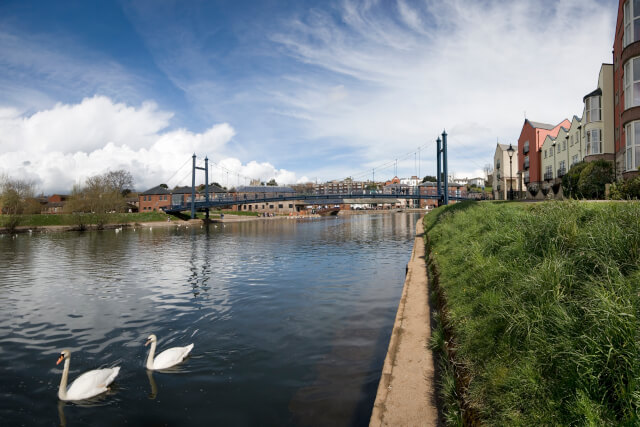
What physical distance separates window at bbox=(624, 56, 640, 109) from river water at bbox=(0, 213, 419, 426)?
55.5ft

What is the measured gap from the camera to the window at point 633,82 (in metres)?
19.8

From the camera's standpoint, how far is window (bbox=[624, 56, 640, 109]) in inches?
780

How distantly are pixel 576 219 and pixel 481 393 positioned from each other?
4086 mm

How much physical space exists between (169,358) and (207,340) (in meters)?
1.39

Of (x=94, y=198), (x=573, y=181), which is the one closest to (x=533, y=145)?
(x=573, y=181)

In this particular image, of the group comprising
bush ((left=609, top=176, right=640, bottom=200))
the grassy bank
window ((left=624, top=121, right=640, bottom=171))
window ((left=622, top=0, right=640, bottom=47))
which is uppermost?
window ((left=622, top=0, right=640, bottom=47))

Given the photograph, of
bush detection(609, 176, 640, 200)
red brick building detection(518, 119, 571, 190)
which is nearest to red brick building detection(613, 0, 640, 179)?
bush detection(609, 176, 640, 200)

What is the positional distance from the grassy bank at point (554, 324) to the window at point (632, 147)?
Result: 17.8 metres

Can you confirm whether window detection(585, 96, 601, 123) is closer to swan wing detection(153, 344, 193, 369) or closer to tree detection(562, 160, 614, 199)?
tree detection(562, 160, 614, 199)

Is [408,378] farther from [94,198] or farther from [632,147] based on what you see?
[94,198]

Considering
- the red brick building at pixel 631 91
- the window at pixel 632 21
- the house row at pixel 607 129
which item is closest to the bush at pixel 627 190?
the house row at pixel 607 129

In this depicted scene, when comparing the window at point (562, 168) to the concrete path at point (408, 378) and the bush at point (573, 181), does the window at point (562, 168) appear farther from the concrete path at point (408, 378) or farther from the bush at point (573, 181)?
the concrete path at point (408, 378)

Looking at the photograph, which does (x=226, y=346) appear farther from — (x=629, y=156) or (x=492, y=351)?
(x=629, y=156)

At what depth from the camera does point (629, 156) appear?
2017 centimetres
